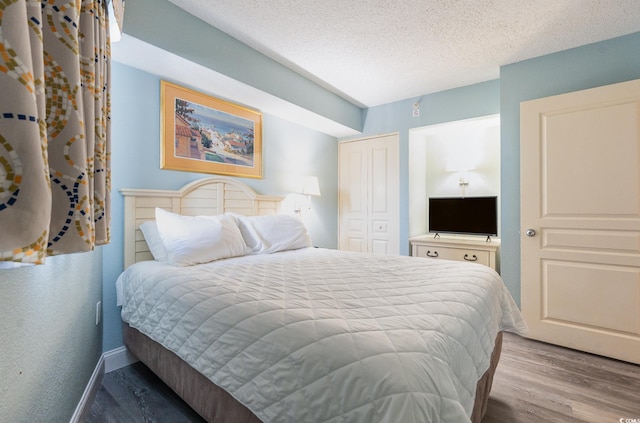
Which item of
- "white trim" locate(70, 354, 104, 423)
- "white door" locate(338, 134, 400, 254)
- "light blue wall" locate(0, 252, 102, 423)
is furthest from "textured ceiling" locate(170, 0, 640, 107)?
"white trim" locate(70, 354, 104, 423)

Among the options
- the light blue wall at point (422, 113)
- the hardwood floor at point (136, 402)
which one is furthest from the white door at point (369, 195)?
the hardwood floor at point (136, 402)

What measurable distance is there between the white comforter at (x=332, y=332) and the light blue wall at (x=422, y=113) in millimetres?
1967

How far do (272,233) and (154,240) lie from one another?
932mm

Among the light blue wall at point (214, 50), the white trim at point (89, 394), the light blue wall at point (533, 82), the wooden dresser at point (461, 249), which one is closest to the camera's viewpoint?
the white trim at point (89, 394)

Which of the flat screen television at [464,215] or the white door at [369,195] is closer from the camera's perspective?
the flat screen television at [464,215]

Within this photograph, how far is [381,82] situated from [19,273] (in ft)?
10.6

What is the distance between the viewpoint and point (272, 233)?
2582 mm

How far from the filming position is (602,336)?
2221 millimetres

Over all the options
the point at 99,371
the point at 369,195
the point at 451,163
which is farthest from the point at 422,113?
the point at 99,371

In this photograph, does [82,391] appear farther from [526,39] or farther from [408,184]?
[526,39]

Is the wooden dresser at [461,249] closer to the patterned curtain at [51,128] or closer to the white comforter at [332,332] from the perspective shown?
the white comforter at [332,332]

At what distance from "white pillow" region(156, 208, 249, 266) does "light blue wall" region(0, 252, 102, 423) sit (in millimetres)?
443

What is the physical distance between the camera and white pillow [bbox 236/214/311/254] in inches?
97.5

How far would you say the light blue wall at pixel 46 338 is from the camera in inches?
32.8
